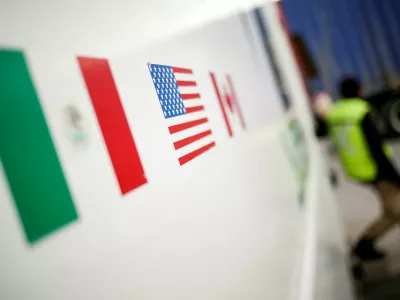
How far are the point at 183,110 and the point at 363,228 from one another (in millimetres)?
3400

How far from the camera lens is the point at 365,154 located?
9.12 feet

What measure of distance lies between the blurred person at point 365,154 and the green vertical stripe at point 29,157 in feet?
8.27

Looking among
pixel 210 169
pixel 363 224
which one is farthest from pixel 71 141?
pixel 363 224

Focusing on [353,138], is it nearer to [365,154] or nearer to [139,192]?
[365,154]

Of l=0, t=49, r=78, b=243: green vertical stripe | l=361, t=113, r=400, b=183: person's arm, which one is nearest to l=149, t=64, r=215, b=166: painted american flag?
l=0, t=49, r=78, b=243: green vertical stripe

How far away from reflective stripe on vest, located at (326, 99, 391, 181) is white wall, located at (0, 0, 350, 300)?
1764mm

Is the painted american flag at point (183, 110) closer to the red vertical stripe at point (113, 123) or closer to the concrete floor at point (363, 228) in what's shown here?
the red vertical stripe at point (113, 123)

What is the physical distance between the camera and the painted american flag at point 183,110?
71 centimetres

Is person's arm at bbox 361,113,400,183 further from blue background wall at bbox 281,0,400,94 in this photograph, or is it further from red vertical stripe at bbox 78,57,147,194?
blue background wall at bbox 281,0,400,94

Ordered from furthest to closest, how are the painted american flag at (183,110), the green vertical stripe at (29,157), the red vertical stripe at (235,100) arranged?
the red vertical stripe at (235,100), the painted american flag at (183,110), the green vertical stripe at (29,157)

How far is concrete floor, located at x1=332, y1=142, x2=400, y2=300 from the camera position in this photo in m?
2.65

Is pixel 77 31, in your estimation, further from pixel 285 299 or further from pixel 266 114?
pixel 266 114

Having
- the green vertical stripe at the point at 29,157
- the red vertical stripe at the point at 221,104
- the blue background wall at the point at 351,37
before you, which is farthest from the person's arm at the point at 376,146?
the blue background wall at the point at 351,37

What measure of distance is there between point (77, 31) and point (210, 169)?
388 mm
